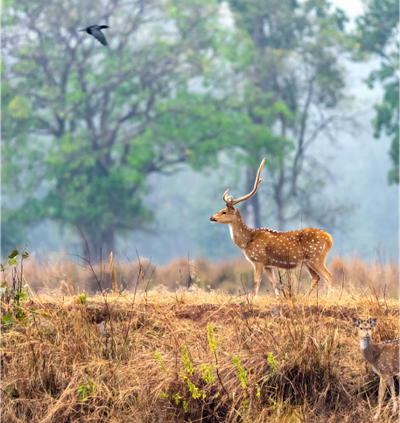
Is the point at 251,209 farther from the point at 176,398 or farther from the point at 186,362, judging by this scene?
the point at 186,362

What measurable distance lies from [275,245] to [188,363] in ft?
8.76

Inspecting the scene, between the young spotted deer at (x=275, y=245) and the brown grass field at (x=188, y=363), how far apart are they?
2.64 feet

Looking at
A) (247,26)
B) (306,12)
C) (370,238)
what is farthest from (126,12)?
(370,238)

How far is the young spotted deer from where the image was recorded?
22.3ft

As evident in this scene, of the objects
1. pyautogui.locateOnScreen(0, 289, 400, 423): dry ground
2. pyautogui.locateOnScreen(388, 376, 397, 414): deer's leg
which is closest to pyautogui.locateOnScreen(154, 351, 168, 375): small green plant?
pyautogui.locateOnScreen(0, 289, 400, 423): dry ground

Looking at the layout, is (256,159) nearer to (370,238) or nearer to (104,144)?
(104,144)

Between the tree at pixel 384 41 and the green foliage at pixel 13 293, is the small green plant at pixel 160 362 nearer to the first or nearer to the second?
the green foliage at pixel 13 293

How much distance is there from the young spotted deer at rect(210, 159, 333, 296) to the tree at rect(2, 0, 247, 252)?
12730 mm

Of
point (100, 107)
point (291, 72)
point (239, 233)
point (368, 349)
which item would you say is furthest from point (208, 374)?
point (291, 72)

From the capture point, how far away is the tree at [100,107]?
775 inches

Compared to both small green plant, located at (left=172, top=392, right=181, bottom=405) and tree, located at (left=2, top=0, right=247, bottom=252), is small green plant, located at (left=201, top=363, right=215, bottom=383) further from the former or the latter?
tree, located at (left=2, top=0, right=247, bottom=252)

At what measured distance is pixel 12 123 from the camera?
20.6 meters

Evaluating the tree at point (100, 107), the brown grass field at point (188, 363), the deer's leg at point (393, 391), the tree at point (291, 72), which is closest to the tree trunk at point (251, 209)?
the tree at point (291, 72)

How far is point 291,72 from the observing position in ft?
75.7
